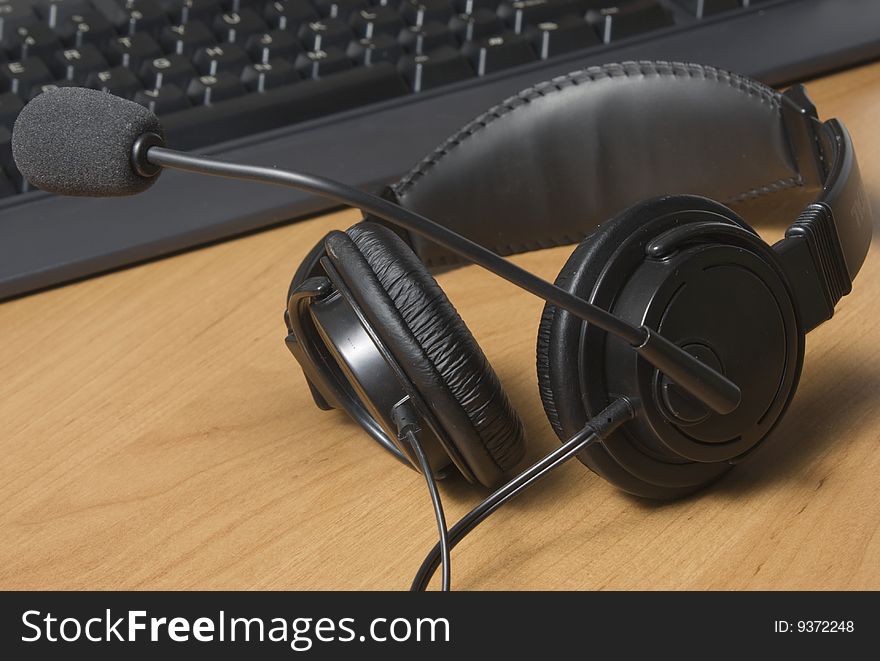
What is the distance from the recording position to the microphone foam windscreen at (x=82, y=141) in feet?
1.28

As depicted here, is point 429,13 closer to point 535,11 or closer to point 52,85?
point 535,11

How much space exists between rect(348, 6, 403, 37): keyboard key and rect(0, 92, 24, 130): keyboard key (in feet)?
0.78

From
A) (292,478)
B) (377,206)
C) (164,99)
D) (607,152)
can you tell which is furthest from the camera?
(164,99)

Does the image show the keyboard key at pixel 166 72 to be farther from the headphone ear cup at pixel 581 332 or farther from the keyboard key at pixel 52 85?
the headphone ear cup at pixel 581 332

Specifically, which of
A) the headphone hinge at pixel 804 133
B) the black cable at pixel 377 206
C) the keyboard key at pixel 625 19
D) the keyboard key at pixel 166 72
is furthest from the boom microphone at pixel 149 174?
the keyboard key at pixel 625 19

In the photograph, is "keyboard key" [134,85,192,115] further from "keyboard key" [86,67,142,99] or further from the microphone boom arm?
the microphone boom arm

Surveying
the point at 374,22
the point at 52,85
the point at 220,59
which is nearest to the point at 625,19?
the point at 374,22

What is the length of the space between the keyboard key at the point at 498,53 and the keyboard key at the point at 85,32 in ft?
0.85

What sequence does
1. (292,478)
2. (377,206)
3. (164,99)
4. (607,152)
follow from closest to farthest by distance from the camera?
(377,206)
(292,478)
(607,152)
(164,99)

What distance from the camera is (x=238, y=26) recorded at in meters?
0.78

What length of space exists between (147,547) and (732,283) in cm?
28

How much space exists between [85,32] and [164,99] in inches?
4.1

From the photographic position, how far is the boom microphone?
36 centimetres
